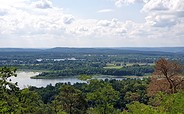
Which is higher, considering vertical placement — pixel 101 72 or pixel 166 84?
pixel 166 84

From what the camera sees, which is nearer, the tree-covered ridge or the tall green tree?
the tree-covered ridge

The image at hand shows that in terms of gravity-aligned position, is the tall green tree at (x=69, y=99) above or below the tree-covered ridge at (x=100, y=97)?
below

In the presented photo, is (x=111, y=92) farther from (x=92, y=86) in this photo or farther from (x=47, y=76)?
(x=47, y=76)

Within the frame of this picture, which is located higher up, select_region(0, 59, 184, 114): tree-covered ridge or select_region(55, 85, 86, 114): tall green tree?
select_region(0, 59, 184, 114): tree-covered ridge

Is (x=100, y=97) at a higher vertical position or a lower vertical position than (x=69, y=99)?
higher

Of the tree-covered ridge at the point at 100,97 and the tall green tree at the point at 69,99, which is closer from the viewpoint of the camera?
the tree-covered ridge at the point at 100,97

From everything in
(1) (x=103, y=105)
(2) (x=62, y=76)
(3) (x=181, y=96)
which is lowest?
(2) (x=62, y=76)

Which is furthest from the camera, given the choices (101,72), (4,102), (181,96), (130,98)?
(101,72)

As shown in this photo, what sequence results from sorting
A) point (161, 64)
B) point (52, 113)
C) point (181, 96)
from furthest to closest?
point (52, 113) → point (161, 64) → point (181, 96)

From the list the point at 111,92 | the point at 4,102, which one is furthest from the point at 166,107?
the point at 4,102

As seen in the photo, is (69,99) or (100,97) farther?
(69,99)

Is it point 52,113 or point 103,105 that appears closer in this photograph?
point 103,105
